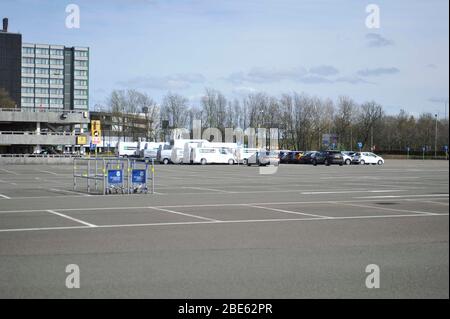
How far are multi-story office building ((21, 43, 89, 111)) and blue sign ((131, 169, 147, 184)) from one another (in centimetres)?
14708

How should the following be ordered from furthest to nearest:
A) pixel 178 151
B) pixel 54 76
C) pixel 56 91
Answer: pixel 54 76 → pixel 56 91 → pixel 178 151

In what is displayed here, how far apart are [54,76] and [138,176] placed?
152 m

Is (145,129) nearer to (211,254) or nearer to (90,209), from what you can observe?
(90,209)

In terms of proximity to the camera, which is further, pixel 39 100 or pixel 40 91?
pixel 39 100

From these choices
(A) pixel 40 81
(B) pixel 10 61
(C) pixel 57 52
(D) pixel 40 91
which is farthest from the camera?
(A) pixel 40 81

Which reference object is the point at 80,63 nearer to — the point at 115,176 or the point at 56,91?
the point at 56,91

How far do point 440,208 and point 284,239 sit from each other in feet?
27.3

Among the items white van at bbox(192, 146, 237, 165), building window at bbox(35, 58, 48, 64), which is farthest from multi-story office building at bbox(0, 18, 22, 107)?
white van at bbox(192, 146, 237, 165)

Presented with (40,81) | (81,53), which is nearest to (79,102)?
(40,81)

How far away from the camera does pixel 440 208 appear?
1770cm

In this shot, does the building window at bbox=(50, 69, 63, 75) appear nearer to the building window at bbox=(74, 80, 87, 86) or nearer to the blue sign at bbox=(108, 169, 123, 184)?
the building window at bbox=(74, 80, 87, 86)

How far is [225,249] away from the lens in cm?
1029

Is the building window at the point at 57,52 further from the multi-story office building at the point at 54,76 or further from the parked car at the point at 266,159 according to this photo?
the parked car at the point at 266,159
